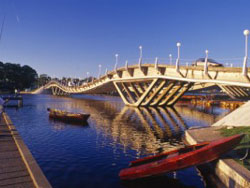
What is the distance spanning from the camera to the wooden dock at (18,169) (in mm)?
8453

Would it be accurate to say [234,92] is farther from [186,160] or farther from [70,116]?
[186,160]

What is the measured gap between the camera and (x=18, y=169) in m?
9.91

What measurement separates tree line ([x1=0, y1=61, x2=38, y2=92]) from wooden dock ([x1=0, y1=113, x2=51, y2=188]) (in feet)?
462

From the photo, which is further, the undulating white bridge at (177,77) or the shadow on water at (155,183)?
the undulating white bridge at (177,77)

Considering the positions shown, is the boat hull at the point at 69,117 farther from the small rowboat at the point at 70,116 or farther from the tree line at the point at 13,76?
the tree line at the point at 13,76

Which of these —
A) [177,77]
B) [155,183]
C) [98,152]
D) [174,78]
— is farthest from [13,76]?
[155,183]

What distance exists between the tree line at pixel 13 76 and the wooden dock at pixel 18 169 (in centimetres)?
14076

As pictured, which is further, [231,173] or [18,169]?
[231,173]

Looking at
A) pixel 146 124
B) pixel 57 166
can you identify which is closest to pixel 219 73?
pixel 146 124

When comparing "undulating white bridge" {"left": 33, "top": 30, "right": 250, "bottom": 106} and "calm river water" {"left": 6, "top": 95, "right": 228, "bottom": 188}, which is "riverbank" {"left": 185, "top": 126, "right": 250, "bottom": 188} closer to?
"calm river water" {"left": 6, "top": 95, "right": 228, "bottom": 188}

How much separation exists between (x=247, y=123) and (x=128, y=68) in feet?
121

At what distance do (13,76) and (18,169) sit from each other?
153 metres

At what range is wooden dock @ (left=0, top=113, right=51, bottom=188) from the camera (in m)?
8.45

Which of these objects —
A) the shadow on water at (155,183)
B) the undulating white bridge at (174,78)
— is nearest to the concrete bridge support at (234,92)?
the undulating white bridge at (174,78)
